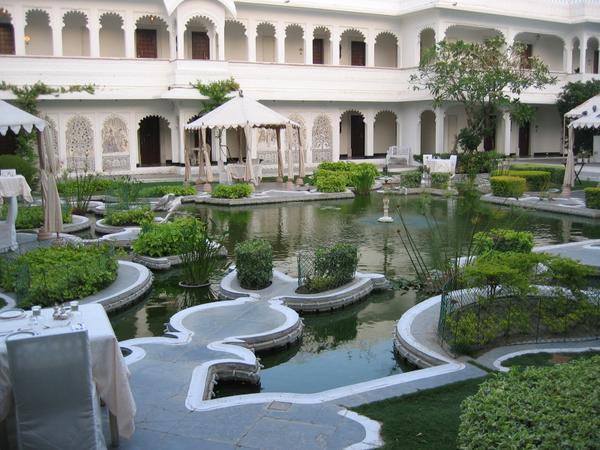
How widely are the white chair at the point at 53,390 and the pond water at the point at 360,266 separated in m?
2.23

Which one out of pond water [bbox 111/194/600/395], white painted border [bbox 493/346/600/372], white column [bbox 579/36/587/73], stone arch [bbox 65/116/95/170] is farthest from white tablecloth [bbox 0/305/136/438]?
white column [bbox 579/36/587/73]

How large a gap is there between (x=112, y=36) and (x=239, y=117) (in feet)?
29.5

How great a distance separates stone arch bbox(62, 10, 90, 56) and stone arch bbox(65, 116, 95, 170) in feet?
11.4

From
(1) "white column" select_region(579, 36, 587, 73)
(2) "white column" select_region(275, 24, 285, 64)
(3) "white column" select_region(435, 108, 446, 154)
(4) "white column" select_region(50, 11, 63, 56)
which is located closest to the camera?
(4) "white column" select_region(50, 11, 63, 56)

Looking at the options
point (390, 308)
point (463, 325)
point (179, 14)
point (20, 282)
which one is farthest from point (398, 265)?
point (179, 14)

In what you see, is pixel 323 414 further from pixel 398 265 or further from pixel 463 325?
pixel 398 265

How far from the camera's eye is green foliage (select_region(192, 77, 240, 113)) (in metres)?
24.9

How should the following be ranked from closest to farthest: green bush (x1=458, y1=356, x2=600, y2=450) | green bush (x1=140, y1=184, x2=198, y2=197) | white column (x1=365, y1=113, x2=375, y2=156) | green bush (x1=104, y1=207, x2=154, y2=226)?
green bush (x1=458, y1=356, x2=600, y2=450)
green bush (x1=104, y1=207, x2=154, y2=226)
green bush (x1=140, y1=184, x2=198, y2=197)
white column (x1=365, y1=113, x2=375, y2=156)

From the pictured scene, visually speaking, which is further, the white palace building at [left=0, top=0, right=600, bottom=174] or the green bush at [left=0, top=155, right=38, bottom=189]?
the white palace building at [left=0, top=0, right=600, bottom=174]

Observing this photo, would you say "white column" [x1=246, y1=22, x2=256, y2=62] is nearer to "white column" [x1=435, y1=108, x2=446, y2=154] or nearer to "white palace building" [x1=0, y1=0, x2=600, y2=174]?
"white palace building" [x1=0, y1=0, x2=600, y2=174]

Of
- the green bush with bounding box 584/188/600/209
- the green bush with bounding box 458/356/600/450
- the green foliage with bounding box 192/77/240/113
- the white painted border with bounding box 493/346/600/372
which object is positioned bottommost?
the white painted border with bounding box 493/346/600/372

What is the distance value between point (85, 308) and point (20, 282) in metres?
3.85

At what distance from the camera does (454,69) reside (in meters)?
25.3

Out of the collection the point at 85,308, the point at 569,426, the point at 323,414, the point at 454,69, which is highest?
the point at 454,69
